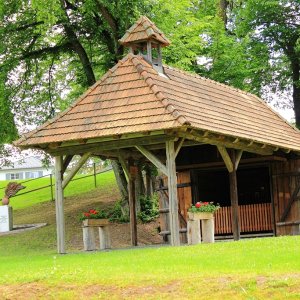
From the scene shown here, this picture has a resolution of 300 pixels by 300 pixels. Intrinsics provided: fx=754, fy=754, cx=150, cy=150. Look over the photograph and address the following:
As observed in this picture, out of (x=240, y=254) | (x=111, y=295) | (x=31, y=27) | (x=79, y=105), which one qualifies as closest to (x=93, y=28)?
(x=31, y=27)

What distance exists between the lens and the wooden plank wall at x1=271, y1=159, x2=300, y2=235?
24547 mm

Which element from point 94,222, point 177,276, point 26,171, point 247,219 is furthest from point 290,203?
point 26,171

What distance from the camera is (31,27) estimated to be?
30.0 metres

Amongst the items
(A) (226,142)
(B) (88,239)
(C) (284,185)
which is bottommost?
(B) (88,239)

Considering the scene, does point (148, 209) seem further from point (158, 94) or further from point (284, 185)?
point (158, 94)

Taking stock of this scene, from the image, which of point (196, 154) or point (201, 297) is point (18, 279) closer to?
point (201, 297)

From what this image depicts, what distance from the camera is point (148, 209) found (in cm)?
3170

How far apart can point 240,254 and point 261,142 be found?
6938 mm

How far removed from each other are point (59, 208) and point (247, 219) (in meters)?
7.31

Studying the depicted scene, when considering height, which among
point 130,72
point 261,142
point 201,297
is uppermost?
point 130,72

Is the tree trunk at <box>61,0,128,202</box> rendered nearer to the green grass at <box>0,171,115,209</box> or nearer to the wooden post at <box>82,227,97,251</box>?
the wooden post at <box>82,227,97,251</box>

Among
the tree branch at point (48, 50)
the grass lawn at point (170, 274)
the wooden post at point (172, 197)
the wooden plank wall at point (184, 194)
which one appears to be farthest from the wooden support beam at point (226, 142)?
the tree branch at point (48, 50)

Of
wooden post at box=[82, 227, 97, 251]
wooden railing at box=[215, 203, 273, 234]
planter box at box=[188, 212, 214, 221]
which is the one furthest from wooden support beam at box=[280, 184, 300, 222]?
wooden post at box=[82, 227, 97, 251]

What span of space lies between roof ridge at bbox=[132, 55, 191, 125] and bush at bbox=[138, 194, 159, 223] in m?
11.5
